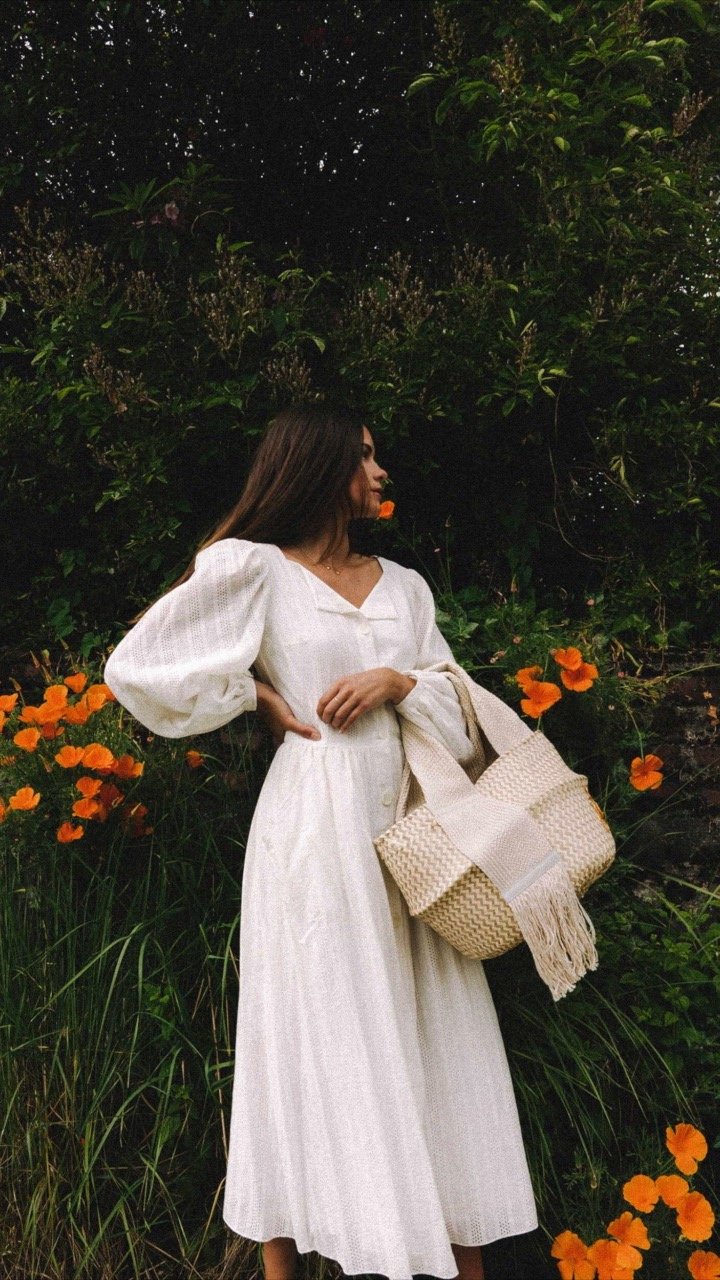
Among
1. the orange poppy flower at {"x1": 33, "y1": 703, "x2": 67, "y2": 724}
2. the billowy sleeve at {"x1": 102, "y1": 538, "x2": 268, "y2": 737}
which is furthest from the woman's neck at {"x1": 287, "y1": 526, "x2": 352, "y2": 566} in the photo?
the orange poppy flower at {"x1": 33, "y1": 703, "x2": 67, "y2": 724}

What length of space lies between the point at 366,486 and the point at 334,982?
1.20m

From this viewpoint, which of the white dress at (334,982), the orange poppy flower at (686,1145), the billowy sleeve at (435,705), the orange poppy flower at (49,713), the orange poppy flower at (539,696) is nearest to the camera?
the white dress at (334,982)

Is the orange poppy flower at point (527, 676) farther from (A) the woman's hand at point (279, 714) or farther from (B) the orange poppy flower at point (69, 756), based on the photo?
(B) the orange poppy flower at point (69, 756)

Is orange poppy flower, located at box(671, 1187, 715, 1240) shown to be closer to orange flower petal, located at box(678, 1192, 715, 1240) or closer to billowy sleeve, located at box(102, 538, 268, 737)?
orange flower petal, located at box(678, 1192, 715, 1240)

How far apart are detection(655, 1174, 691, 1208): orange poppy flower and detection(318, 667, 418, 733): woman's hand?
3.83ft

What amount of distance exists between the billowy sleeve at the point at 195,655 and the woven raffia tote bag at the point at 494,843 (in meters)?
0.43

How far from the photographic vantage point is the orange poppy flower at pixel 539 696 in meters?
2.50

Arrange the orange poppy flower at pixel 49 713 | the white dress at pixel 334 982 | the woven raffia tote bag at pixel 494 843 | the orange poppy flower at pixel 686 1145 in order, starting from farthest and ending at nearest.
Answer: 1. the orange poppy flower at pixel 49 713
2. the orange poppy flower at pixel 686 1145
3. the woven raffia tote bag at pixel 494 843
4. the white dress at pixel 334 982

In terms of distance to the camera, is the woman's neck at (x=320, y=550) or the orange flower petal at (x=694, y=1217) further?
the woman's neck at (x=320, y=550)

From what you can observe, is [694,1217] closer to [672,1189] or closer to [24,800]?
[672,1189]

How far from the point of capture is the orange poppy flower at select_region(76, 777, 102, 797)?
2.29 m

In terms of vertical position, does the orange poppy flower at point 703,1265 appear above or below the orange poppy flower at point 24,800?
below

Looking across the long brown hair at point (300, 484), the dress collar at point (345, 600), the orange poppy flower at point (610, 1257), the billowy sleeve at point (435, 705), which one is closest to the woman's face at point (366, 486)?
the long brown hair at point (300, 484)

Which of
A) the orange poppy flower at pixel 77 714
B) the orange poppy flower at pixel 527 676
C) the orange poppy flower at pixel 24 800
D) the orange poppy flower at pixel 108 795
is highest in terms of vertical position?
the orange poppy flower at pixel 527 676
